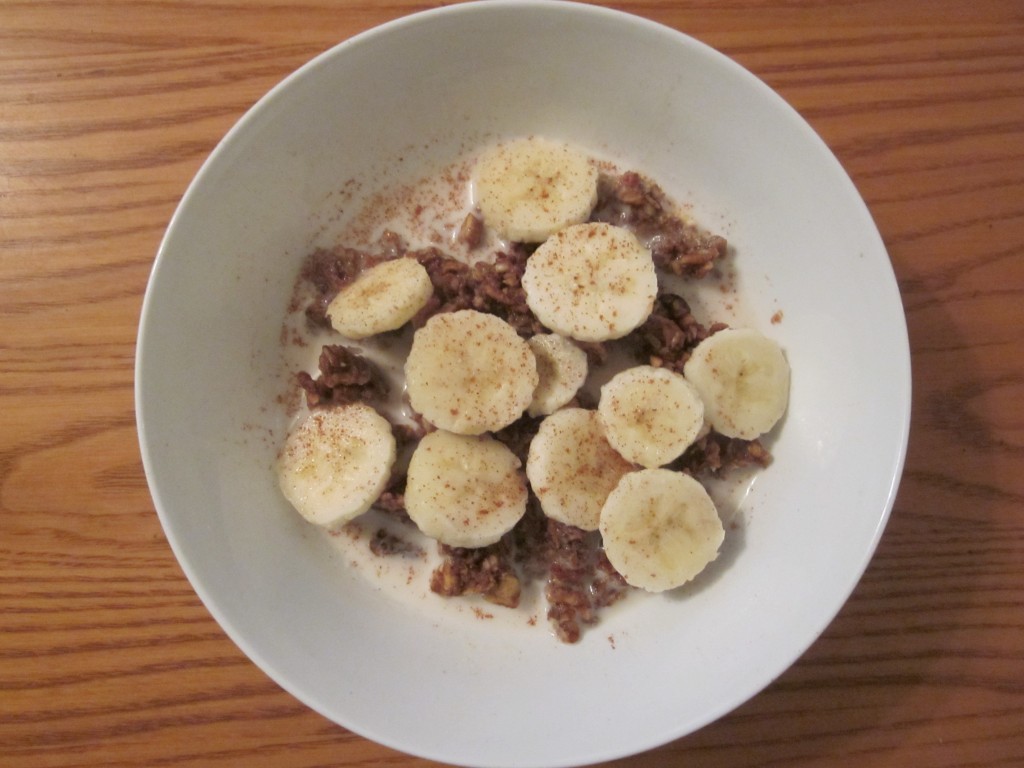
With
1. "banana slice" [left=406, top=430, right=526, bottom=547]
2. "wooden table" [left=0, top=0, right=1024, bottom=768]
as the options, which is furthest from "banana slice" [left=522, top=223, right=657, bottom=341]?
"wooden table" [left=0, top=0, right=1024, bottom=768]

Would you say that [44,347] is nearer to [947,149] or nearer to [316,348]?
[316,348]

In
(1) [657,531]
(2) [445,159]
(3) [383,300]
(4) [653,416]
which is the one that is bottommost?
(1) [657,531]

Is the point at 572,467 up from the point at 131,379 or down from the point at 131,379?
down

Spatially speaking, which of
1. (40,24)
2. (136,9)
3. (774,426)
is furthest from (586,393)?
(40,24)

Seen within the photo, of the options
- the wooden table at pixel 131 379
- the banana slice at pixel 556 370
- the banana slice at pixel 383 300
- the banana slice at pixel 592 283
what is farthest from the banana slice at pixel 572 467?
the wooden table at pixel 131 379

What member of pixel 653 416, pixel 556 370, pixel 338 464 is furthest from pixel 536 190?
pixel 338 464

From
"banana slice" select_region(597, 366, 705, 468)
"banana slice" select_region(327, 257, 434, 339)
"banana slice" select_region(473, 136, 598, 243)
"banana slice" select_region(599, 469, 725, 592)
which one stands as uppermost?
"banana slice" select_region(473, 136, 598, 243)

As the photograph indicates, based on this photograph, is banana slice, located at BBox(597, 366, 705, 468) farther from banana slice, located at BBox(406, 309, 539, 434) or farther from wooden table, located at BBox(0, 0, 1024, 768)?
wooden table, located at BBox(0, 0, 1024, 768)

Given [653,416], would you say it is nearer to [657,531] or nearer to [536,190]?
[657,531]
